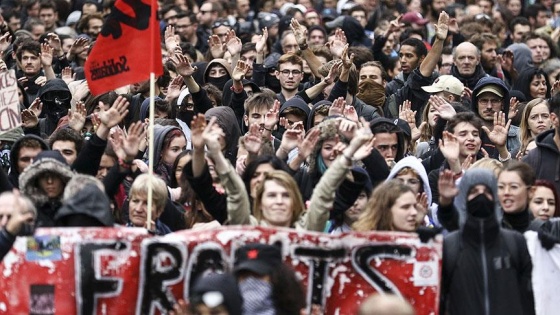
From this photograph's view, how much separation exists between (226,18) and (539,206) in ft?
37.4

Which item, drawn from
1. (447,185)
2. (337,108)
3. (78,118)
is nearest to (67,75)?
(78,118)

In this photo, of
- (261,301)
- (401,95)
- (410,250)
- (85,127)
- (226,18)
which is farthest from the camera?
(226,18)

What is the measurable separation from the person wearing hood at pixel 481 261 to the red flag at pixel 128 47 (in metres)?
2.39

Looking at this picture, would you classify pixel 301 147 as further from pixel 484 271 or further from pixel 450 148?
pixel 484 271

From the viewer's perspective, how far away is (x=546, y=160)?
1304 centimetres

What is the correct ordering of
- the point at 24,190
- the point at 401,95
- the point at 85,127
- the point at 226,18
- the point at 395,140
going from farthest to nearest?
1. the point at 226,18
2. the point at 401,95
3. the point at 85,127
4. the point at 395,140
5. the point at 24,190

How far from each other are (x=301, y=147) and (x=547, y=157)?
2.13 metres

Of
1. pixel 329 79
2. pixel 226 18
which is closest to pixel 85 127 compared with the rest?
pixel 329 79

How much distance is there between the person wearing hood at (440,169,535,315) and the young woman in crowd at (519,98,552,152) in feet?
12.9

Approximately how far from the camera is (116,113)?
11992 mm

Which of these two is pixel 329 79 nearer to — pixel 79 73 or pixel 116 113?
pixel 79 73

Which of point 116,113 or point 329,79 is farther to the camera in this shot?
point 329,79

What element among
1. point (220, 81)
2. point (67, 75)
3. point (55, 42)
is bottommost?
point (220, 81)

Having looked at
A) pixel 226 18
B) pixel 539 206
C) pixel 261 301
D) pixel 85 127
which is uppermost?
pixel 226 18
